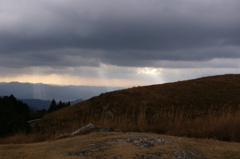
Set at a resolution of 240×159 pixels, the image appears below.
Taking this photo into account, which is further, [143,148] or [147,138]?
[147,138]

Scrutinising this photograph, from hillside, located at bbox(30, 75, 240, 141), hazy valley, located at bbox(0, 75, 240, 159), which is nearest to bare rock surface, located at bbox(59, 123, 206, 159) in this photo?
hazy valley, located at bbox(0, 75, 240, 159)

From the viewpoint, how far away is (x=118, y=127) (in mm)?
7934

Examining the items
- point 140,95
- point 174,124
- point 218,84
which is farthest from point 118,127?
point 218,84

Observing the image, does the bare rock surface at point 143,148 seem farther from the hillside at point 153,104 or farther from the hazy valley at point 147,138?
the hillside at point 153,104

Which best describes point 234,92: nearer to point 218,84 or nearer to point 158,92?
point 218,84

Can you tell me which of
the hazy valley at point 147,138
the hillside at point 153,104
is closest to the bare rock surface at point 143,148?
the hazy valley at point 147,138

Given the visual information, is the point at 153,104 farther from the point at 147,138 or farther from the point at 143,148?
the point at 143,148

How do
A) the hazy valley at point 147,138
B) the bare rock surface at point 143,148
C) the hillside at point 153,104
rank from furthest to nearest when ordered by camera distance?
the hillside at point 153,104
the hazy valley at point 147,138
the bare rock surface at point 143,148

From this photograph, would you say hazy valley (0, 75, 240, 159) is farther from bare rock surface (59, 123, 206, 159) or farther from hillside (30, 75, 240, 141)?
hillside (30, 75, 240, 141)

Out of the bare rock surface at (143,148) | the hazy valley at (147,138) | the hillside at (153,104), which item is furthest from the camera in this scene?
the hillside at (153,104)

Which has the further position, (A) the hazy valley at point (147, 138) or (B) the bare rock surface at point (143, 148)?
(A) the hazy valley at point (147, 138)

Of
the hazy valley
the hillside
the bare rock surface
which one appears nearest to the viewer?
the bare rock surface

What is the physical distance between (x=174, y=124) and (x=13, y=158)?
505 cm

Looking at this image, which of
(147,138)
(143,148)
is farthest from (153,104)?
(143,148)
